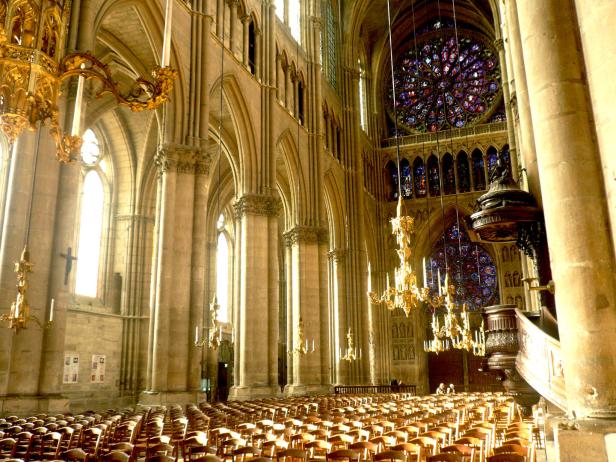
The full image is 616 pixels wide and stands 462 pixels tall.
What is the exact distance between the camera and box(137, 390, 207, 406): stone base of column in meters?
14.7

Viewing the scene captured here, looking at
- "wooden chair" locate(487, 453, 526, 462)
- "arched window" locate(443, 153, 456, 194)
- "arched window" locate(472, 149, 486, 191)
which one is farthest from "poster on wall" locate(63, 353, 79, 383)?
"arched window" locate(472, 149, 486, 191)

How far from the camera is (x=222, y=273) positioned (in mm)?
31656

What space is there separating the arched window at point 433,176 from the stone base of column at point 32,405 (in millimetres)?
27548

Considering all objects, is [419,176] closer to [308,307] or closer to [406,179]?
[406,179]

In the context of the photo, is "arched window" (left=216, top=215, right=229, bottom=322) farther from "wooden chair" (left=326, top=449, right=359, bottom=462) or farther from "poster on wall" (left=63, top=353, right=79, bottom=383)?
"wooden chair" (left=326, top=449, right=359, bottom=462)

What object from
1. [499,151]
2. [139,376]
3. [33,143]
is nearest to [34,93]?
[33,143]

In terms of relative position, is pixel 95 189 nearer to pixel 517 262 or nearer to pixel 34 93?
pixel 34 93

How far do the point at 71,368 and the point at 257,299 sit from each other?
712cm

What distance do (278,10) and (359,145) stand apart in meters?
9.40

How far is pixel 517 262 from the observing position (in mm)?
33406

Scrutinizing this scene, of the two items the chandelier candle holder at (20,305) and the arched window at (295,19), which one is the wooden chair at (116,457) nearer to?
the chandelier candle holder at (20,305)

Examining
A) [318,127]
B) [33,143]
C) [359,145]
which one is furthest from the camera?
[359,145]

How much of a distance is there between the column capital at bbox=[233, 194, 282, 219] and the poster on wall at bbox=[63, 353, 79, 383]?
773 centimetres

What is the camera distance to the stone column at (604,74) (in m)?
4.54
